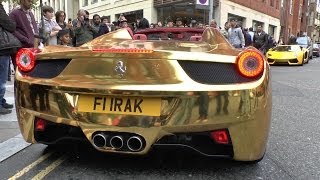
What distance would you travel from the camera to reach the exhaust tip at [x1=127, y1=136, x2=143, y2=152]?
9.75 feet

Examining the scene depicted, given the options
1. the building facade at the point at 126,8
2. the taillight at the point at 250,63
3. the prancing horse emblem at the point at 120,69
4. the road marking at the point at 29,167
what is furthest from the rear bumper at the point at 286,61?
the prancing horse emblem at the point at 120,69

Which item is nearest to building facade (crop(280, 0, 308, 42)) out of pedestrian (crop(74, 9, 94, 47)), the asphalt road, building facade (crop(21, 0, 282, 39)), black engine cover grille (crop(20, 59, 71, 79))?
building facade (crop(21, 0, 282, 39))

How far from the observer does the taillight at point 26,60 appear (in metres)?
3.31

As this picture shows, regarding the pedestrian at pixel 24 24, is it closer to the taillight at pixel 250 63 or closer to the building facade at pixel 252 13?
the taillight at pixel 250 63

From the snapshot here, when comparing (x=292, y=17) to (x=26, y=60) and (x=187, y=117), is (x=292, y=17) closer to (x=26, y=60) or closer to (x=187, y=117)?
(x=26, y=60)

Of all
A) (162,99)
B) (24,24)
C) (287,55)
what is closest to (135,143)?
(162,99)

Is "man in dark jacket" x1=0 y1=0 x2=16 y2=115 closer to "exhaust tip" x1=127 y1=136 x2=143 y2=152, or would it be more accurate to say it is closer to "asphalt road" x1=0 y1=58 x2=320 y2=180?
"asphalt road" x1=0 y1=58 x2=320 y2=180

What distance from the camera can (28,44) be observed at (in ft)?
19.8

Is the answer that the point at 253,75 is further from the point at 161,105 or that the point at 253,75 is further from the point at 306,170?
the point at 306,170

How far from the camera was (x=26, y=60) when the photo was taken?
333 cm

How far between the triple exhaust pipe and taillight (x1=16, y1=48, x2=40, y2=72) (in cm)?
78

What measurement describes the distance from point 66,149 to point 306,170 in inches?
81.9

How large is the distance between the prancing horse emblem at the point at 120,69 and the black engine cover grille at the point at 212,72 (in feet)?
1.26


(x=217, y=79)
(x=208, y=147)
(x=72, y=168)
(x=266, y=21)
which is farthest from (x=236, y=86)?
(x=266, y=21)
